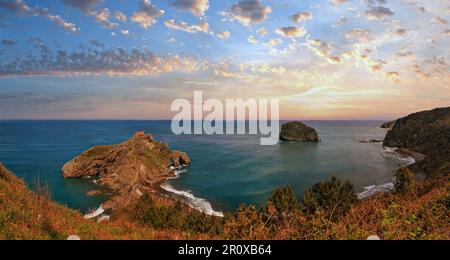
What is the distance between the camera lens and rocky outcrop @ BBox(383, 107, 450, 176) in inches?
4178

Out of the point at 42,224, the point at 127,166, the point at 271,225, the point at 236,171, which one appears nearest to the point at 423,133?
the point at 236,171

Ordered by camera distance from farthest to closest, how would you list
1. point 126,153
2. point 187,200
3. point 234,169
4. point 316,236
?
point 234,169
point 126,153
point 187,200
point 316,236

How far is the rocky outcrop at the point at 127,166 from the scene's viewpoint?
2800 inches

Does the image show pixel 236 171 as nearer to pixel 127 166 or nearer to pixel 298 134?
pixel 127 166

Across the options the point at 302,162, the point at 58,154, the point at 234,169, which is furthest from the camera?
the point at 58,154

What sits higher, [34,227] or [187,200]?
[34,227]

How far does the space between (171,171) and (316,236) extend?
253 ft

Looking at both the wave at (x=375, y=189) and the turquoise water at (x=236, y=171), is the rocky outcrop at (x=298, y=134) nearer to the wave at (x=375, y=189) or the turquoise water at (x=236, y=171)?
the turquoise water at (x=236, y=171)

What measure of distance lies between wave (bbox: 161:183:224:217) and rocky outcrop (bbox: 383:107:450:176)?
78985 millimetres

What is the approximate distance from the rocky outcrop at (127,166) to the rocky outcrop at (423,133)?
8556 centimetres
